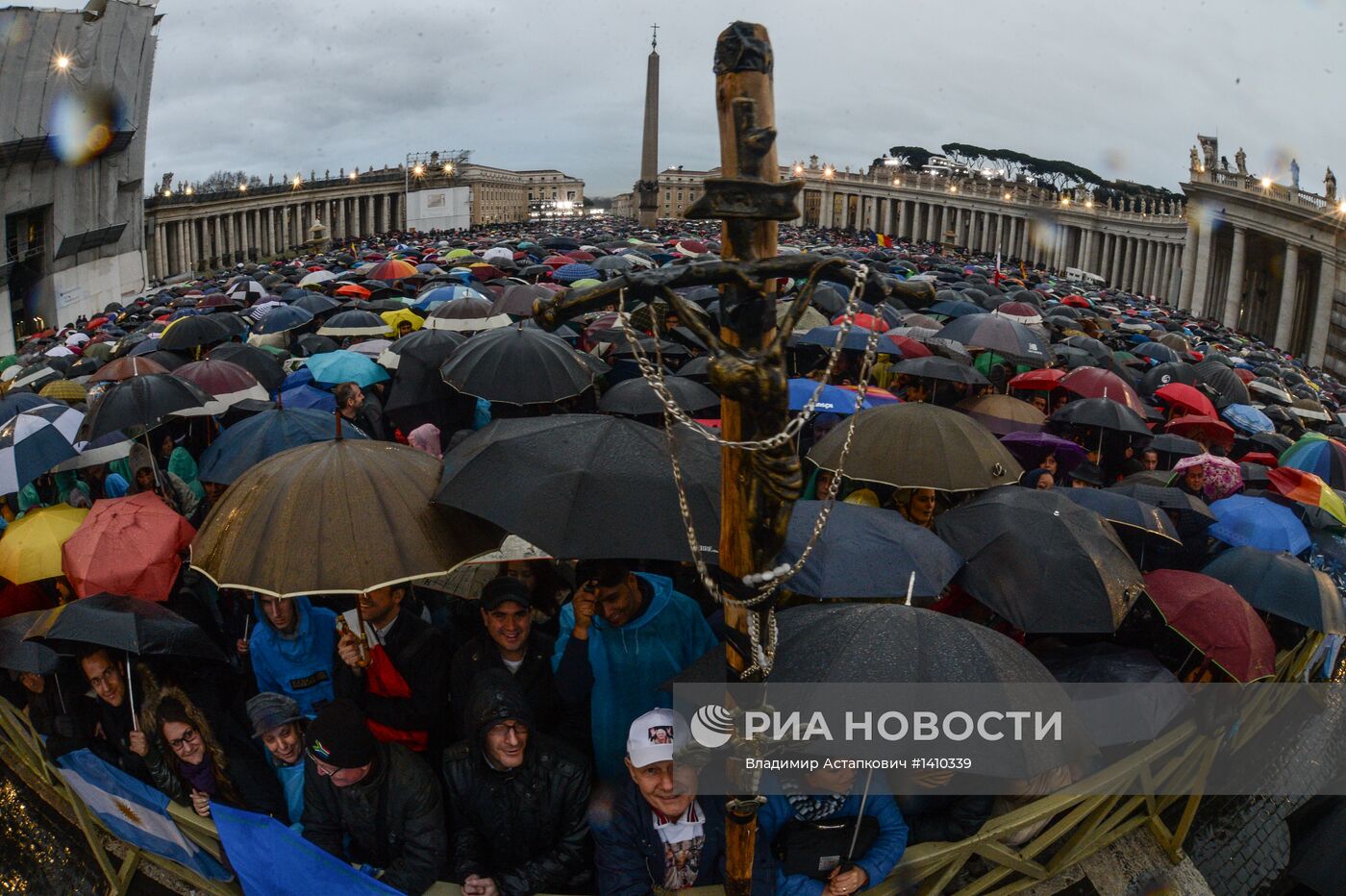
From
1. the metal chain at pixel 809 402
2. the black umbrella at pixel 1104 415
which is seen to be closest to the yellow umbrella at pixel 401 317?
the black umbrella at pixel 1104 415

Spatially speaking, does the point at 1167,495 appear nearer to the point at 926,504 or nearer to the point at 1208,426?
the point at 926,504

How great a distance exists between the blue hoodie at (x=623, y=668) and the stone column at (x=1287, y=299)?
5176cm

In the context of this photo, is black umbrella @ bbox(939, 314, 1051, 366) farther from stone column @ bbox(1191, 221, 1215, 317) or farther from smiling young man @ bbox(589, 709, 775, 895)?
stone column @ bbox(1191, 221, 1215, 317)

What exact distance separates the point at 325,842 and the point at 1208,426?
986 cm

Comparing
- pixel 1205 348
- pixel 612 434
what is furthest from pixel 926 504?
pixel 1205 348

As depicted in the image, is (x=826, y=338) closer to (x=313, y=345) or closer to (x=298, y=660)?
(x=313, y=345)

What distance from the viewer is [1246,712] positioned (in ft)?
17.5

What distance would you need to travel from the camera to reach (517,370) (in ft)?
25.4

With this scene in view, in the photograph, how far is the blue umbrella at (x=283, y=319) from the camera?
44.3ft

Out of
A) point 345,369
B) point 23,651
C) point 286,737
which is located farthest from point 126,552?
point 345,369

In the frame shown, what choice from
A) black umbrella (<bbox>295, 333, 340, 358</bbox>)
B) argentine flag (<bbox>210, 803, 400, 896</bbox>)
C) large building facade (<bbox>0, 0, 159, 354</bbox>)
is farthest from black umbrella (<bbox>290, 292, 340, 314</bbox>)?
large building facade (<bbox>0, 0, 159, 354</bbox>)

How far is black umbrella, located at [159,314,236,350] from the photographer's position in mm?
11633

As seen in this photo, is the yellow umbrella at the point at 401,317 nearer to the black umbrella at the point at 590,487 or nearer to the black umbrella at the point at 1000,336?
the black umbrella at the point at 1000,336

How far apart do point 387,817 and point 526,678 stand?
35.2 inches
